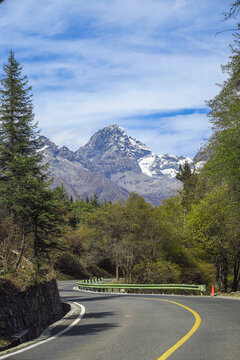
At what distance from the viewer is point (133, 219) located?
149 ft

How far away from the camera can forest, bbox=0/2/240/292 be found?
16938 millimetres

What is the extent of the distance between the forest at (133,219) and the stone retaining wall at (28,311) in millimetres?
624

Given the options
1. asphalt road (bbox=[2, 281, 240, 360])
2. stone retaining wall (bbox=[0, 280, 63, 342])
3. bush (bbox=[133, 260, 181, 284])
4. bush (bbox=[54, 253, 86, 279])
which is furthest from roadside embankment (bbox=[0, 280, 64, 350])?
bush (bbox=[54, 253, 86, 279])

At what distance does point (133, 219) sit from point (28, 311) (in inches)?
1343

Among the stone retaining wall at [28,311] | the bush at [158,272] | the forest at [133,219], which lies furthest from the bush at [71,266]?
the stone retaining wall at [28,311]

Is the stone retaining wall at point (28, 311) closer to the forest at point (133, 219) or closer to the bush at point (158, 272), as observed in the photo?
the forest at point (133, 219)

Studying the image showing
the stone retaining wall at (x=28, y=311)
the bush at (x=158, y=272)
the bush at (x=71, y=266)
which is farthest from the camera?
the bush at (x=71, y=266)

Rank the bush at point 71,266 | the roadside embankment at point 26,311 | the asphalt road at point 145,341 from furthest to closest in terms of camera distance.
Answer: the bush at point 71,266, the roadside embankment at point 26,311, the asphalt road at point 145,341

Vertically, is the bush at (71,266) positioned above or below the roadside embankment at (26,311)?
below

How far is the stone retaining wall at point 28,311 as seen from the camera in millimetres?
9695

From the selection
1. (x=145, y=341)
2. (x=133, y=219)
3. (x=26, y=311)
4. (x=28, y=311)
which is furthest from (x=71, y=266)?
(x=145, y=341)

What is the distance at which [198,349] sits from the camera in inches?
275

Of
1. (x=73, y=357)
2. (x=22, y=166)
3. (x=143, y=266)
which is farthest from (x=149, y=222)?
(x=73, y=357)

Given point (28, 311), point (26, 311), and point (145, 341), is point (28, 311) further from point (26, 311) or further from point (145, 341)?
point (145, 341)
